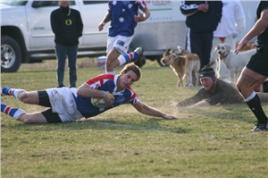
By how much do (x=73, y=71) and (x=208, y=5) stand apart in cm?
271

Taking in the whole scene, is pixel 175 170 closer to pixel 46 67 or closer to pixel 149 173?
pixel 149 173

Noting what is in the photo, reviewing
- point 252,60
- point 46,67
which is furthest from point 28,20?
point 252,60

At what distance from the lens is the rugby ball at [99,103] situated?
9980 millimetres

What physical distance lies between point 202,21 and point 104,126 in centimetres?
533

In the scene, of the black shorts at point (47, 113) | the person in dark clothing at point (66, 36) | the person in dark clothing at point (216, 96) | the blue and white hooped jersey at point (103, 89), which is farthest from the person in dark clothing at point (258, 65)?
the person in dark clothing at point (66, 36)

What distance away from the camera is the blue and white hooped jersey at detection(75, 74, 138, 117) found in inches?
392

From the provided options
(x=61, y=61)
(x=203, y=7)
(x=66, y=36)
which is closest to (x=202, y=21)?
(x=203, y=7)

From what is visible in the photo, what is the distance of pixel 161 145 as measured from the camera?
8352 millimetres

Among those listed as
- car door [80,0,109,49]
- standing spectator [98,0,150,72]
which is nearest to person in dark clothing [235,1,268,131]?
standing spectator [98,0,150,72]

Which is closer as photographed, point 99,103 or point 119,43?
point 99,103

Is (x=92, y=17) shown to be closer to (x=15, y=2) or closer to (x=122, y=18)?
(x=15, y=2)

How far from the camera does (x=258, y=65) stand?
9109 mm

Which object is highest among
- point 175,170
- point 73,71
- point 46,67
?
point 175,170

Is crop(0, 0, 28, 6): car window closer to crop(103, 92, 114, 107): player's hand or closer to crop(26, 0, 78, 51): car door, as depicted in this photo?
crop(26, 0, 78, 51): car door
